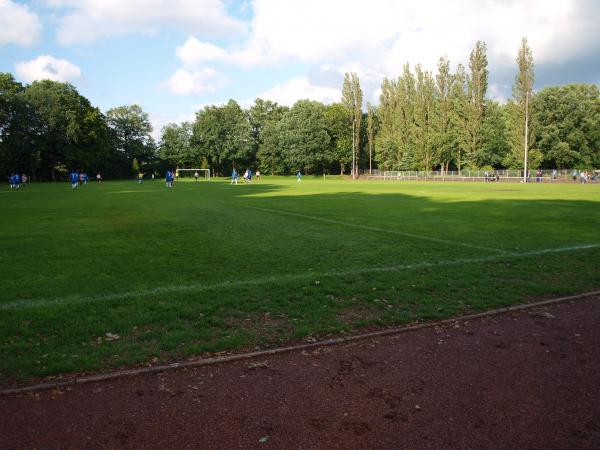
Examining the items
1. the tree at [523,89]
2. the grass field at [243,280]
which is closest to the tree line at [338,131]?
the tree at [523,89]

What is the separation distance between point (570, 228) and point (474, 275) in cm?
781

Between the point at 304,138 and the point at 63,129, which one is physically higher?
the point at 63,129

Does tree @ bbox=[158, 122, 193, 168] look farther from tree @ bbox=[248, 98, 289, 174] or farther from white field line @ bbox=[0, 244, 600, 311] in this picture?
white field line @ bbox=[0, 244, 600, 311]

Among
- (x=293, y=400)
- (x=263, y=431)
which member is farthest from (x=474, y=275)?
(x=263, y=431)

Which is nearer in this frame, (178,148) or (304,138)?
(304,138)

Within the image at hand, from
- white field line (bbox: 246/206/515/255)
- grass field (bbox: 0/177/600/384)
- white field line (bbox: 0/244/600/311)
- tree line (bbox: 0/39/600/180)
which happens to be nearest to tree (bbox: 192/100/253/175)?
tree line (bbox: 0/39/600/180)

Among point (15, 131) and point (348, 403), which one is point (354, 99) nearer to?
point (15, 131)

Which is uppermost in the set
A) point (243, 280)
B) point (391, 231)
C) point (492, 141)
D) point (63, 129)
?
point (63, 129)

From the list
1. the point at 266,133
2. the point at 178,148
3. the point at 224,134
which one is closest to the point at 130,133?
the point at 178,148

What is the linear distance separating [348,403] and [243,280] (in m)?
4.27

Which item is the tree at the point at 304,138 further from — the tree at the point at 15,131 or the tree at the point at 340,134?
the tree at the point at 15,131

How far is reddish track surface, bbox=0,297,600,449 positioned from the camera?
131 inches

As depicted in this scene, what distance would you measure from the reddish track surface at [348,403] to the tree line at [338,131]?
193 feet

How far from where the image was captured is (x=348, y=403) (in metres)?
3.82
